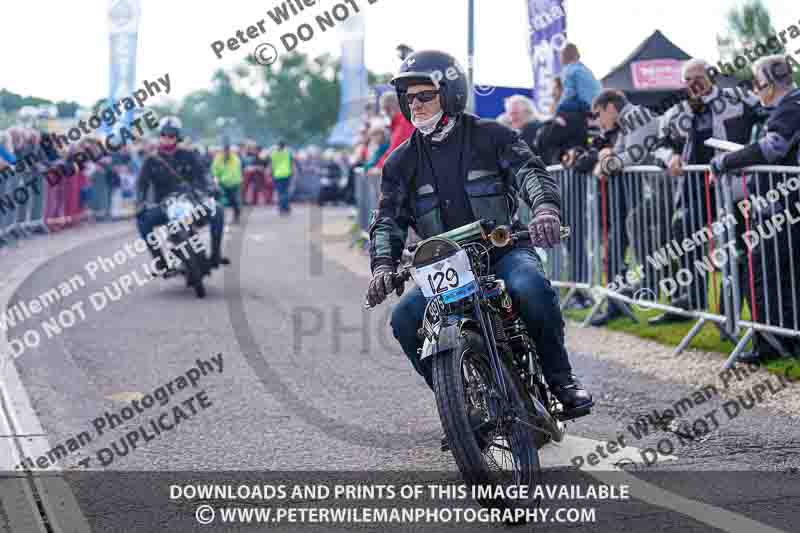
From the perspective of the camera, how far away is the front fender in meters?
4.12

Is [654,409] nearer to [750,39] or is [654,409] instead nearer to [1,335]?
[1,335]

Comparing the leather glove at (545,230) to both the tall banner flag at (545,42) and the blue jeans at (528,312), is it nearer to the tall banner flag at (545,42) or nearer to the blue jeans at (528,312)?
the blue jeans at (528,312)

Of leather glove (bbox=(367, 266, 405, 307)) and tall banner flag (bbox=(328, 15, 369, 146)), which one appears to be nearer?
leather glove (bbox=(367, 266, 405, 307))

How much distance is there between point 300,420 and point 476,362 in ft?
7.15

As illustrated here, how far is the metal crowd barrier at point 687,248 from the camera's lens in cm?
711

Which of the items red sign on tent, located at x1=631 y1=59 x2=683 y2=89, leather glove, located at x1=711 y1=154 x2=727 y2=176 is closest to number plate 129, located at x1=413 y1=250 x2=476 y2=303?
leather glove, located at x1=711 y1=154 x2=727 y2=176

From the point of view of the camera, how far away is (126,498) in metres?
4.65

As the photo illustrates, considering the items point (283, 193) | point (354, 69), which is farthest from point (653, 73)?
point (283, 193)

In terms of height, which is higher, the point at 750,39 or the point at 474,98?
the point at 750,39

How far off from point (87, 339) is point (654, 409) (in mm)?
4944

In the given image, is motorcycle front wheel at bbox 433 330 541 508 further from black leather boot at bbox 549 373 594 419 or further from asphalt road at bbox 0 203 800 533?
black leather boot at bbox 549 373 594 419

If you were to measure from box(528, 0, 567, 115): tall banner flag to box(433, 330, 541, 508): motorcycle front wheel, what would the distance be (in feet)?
30.1

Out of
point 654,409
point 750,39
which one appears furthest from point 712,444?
point 750,39

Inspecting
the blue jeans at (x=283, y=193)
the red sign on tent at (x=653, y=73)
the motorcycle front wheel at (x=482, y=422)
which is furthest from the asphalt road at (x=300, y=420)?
the blue jeans at (x=283, y=193)
